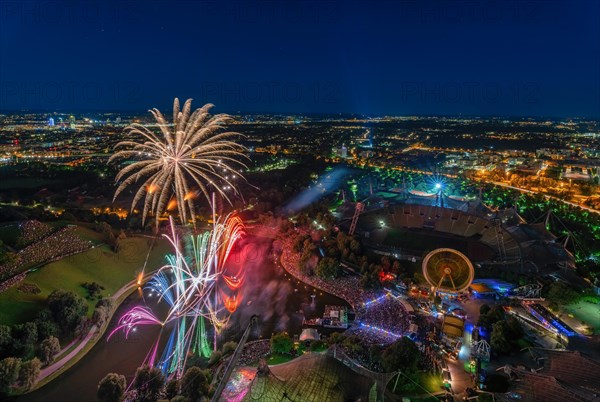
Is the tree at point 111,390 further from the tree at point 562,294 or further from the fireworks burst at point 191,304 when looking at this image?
the tree at point 562,294

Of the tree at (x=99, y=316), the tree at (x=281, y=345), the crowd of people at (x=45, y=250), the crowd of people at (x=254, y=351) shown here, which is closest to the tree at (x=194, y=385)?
the crowd of people at (x=254, y=351)

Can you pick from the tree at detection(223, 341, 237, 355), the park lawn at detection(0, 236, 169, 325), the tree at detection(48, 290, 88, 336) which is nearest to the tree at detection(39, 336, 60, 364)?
the tree at detection(48, 290, 88, 336)

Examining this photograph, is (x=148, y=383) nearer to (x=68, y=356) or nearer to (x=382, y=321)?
(x=68, y=356)

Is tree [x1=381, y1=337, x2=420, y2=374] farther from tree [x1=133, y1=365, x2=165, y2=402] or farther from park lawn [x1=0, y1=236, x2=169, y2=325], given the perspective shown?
park lawn [x1=0, y1=236, x2=169, y2=325]

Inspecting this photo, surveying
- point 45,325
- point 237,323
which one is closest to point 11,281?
point 45,325

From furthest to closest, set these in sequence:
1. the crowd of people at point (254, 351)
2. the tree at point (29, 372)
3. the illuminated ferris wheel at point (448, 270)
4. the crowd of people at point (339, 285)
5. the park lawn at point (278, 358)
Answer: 1. the crowd of people at point (339, 285)
2. the illuminated ferris wheel at point (448, 270)
3. the crowd of people at point (254, 351)
4. the park lawn at point (278, 358)
5. the tree at point (29, 372)

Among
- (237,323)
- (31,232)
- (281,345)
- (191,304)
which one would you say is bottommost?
(237,323)

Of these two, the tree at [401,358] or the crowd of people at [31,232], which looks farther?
the crowd of people at [31,232]
